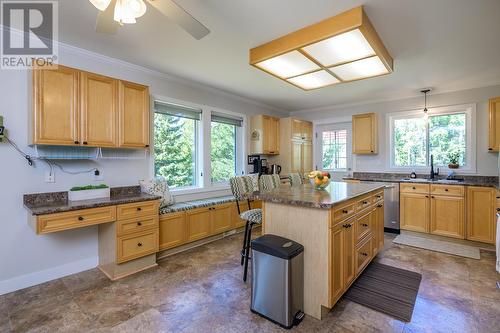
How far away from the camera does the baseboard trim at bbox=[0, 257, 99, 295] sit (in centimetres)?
243

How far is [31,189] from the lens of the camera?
2.58m

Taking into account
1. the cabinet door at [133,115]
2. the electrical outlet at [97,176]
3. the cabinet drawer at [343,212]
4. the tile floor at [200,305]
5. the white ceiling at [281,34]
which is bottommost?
the tile floor at [200,305]

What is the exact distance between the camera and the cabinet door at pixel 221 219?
12.7ft

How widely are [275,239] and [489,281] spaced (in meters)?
2.46

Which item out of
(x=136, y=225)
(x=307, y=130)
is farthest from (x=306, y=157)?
(x=136, y=225)

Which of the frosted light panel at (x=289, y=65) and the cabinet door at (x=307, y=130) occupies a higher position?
the frosted light panel at (x=289, y=65)

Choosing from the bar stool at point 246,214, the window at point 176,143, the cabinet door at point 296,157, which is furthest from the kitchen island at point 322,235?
the cabinet door at point 296,157

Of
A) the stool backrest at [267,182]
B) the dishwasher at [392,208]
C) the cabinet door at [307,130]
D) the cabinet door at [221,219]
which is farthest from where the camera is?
the cabinet door at [307,130]

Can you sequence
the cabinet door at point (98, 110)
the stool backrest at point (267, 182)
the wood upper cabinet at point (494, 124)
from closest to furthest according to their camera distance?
the cabinet door at point (98, 110) < the stool backrest at point (267, 182) < the wood upper cabinet at point (494, 124)

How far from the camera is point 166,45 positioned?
273cm

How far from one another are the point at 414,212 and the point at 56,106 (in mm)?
5161

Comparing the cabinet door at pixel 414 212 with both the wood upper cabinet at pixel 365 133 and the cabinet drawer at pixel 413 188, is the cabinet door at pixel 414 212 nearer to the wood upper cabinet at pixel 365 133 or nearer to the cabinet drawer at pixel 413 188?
the cabinet drawer at pixel 413 188

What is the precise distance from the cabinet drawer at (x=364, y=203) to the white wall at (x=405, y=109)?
105 inches

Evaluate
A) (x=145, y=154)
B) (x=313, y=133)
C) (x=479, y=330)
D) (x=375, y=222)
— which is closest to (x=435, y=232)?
(x=375, y=222)
